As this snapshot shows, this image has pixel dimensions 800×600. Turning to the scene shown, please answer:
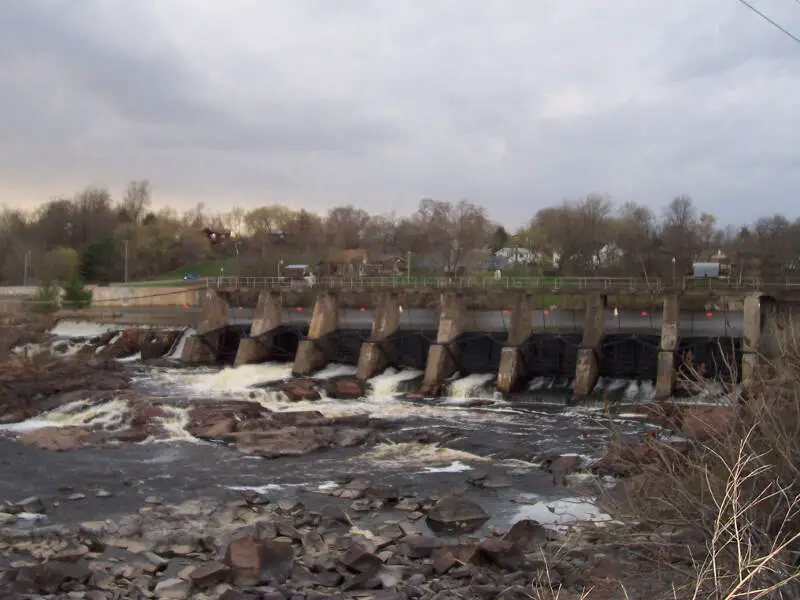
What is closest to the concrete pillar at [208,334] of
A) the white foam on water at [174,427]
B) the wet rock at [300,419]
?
the white foam on water at [174,427]

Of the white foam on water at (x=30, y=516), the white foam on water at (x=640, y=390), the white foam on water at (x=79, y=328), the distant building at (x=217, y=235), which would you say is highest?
the distant building at (x=217, y=235)

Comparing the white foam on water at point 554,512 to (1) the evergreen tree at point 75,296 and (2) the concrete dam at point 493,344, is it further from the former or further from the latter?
(1) the evergreen tree at point 75,296

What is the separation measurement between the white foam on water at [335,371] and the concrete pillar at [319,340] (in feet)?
1.10

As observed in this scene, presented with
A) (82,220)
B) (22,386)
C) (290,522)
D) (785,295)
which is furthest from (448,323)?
(82,220)

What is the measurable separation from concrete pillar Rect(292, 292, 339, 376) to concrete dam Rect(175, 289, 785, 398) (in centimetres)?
5

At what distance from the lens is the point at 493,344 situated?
3897 cm

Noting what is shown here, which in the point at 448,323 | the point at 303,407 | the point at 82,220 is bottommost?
the point at 303,407

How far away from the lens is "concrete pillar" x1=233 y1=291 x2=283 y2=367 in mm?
41469

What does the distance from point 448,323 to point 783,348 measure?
28.4m

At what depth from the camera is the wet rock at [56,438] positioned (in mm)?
24266

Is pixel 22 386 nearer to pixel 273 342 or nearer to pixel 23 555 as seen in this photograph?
pixel 273 342

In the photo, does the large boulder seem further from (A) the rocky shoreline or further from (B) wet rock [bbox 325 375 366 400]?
(A) the rocky shoreline

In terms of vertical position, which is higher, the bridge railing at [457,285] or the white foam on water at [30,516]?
the bridge railing at [457,285]

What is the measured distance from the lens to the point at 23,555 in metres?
14.8
